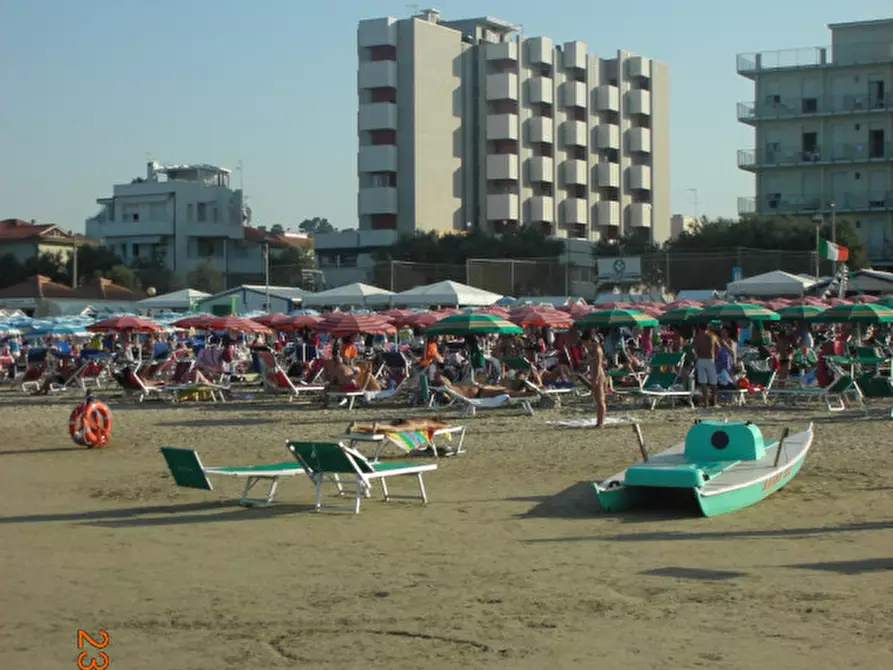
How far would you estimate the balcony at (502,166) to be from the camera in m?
79.4

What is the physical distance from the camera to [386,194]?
252 ft

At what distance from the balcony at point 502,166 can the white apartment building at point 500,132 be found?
0.21 ft

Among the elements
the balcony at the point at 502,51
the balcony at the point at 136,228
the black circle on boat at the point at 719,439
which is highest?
the balcony at the point at 502,51

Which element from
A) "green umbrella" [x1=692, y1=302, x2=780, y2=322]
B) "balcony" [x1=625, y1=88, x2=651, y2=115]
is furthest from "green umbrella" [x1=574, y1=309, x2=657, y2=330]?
"balcony" [x1=625, y1=88, x2=651, y2=115]

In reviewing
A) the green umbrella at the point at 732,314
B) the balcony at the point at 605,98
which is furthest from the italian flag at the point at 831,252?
the balcony at the point at 605,98

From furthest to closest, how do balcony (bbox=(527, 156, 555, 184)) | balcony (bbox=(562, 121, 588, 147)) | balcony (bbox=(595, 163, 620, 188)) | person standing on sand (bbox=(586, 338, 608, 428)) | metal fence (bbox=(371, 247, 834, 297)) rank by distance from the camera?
balcony (bbox=(595, 163, 620, 188)) < balcony (bbox=(562, 121, 588, 147)) < balcony (bbox=(527, 156, 555, 184)) < metal fence (bbox=(371, 247, 834, 297)) < person standing on sand (bbox=(586, 338, 608, 428))

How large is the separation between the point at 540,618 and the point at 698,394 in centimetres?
1487

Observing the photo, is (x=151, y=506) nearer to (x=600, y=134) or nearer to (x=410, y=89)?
(x=410, y=89)

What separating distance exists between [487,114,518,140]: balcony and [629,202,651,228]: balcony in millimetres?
12120

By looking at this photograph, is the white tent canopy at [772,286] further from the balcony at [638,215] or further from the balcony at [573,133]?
the balcony at [638,215]

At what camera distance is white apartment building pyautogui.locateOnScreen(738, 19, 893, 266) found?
212 feet

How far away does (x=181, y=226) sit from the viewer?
86188mm
